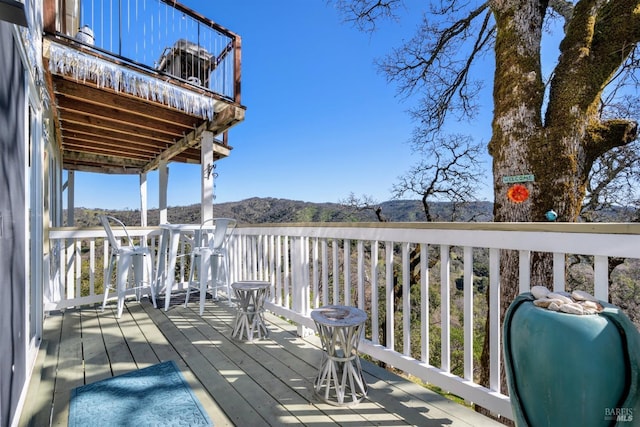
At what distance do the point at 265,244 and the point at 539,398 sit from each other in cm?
288

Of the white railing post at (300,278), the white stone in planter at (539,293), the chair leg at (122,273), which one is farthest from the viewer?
the chair leg at (122,273)

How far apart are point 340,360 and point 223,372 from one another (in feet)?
3.06

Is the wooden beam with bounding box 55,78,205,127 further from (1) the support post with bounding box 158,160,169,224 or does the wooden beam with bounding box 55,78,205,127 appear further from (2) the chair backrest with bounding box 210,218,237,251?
(1) the support post with bounding box 158,160,169,224

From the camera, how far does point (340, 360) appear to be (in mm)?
1847

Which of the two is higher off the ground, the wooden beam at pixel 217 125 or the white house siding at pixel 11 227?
the wooden beam at pixel 217 125

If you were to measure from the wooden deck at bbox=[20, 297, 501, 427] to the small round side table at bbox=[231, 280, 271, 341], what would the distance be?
10 centimetres

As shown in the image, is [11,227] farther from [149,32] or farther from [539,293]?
[149,32]

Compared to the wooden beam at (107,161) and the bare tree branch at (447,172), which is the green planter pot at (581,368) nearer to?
the bare tree branch at (447,172)

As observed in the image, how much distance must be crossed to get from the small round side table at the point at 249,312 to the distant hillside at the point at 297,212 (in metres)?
1.33

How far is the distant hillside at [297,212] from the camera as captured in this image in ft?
28.8

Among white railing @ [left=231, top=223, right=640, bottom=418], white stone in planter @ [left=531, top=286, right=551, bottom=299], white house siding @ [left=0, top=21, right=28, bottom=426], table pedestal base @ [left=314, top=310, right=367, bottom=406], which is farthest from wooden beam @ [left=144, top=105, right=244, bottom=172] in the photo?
white stone in planter @ [left=531, top=286, right=551, bottom=299]

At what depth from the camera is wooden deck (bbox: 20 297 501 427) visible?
1698mm

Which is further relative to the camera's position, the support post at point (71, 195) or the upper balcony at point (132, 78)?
the support post at point (71, 195)

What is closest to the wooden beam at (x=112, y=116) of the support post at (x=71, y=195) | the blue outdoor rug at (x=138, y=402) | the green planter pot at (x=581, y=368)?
Answer: the blue outdoor rug at (x=138, y=402)
